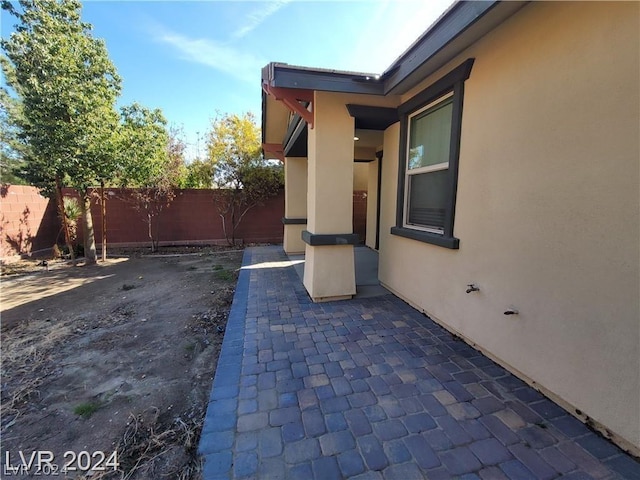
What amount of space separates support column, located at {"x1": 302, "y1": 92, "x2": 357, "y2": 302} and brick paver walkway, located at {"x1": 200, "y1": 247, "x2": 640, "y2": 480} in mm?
1059

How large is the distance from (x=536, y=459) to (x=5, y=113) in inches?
714

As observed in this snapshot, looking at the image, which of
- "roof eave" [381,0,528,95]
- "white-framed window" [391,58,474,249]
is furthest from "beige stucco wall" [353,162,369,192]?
"roof eave" [381,0,528,95]

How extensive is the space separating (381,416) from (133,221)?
9.81 meters

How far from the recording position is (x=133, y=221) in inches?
353

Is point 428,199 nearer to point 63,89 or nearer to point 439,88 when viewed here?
point 439,88

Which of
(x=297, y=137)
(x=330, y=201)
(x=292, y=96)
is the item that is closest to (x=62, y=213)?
(x=297, y=137)

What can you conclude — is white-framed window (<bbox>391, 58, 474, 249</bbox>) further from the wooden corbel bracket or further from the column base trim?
the wooden corbel bracket

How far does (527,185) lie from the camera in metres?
2.14

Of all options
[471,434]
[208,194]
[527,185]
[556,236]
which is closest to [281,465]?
[471,434]

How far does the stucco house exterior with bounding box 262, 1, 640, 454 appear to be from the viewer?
1.61 metres

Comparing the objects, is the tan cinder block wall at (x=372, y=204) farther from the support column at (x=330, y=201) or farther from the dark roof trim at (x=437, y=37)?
the dark roof trim at (x=437, y=37)

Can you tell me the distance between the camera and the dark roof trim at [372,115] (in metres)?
3.84

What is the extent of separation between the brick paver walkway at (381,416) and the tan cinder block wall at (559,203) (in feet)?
0.98

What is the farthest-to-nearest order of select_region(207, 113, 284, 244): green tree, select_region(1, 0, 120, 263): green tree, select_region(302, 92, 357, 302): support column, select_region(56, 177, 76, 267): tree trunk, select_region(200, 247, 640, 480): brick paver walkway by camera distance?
select_region(207, 113, 284, 244): green tree < select_region(56, 177, 76, 267): tree trunk < select_region(1, 0, 120, 263): green tree < select_region(302, 92, 357, 302): support column < select_region(200, 247, 640, 480): brick paver walkway
